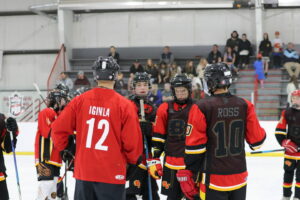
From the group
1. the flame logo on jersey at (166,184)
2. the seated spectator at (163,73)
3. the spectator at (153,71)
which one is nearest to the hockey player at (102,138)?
the flame logo on jersey at (166,184)

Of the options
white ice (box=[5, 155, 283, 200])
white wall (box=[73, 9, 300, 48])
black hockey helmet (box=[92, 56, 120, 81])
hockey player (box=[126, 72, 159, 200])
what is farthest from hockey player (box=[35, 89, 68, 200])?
white wall (box=[73, 9, 300, 48])

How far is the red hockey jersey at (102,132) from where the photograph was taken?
3.04 metres

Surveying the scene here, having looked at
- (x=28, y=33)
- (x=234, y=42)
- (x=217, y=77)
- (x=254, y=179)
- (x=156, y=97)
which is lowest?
(x=254, y=179)

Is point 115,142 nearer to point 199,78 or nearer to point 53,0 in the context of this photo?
point 199,78

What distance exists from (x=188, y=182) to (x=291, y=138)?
2254 millimetres

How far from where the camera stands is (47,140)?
14.8ft

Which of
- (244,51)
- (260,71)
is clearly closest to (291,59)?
(260,71)

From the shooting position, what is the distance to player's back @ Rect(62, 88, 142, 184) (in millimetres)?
3039

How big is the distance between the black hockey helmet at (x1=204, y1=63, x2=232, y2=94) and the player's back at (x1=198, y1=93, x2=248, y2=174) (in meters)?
0.07

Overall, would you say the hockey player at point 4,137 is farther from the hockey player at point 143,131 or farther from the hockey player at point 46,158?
the hockey player at point 143,131

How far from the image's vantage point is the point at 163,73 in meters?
12.5

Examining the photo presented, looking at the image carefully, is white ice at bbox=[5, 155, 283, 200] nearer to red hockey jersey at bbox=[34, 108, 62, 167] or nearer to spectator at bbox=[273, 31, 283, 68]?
red hockey jersey at bbox=[34, 108, 62, 167]

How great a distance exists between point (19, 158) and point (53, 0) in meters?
7.18

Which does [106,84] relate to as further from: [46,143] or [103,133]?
[46,143]
